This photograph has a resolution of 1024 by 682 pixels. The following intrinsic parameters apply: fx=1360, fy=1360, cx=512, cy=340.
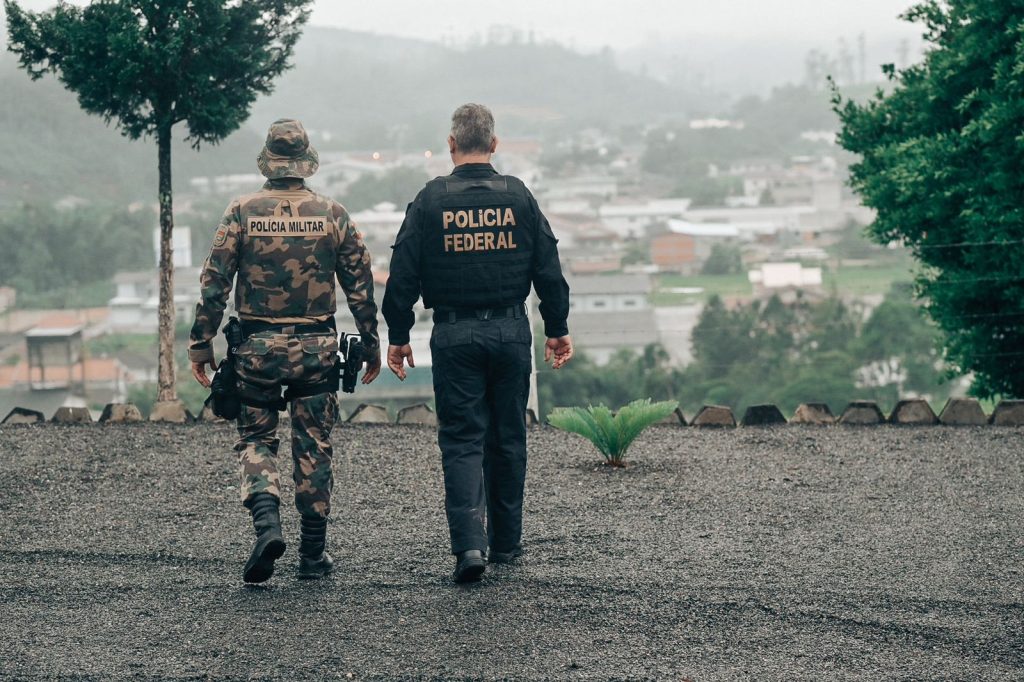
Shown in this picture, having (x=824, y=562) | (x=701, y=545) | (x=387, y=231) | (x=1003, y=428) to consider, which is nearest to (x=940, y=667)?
(x=824, y=562)

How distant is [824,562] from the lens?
5.97 metres

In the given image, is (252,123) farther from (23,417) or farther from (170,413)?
(170,413)

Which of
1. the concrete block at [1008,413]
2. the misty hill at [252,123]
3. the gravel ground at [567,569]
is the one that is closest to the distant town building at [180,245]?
the misty hill at [252,123]

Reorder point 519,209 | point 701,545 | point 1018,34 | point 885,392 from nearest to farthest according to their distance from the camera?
point 519,209 → point 701,545 → point 1018,34 → point 885,392

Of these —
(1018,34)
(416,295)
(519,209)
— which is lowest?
(416,295)

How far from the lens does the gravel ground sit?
4.71 metres

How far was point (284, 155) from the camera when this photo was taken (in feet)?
19.2

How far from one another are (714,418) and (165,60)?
16.7ft

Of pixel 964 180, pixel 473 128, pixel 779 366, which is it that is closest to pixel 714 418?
pixel 964 180

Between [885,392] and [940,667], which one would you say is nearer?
[940,667]

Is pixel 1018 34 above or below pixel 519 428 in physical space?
above

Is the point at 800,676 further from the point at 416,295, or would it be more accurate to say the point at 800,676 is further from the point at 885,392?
the point at 885,392

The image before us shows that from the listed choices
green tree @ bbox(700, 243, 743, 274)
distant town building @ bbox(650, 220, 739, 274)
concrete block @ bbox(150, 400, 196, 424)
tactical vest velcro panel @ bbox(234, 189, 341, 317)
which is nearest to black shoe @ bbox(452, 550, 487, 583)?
tactical vest velcro panel @ bbox(234, 189, 341, 317)

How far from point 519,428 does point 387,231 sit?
286ft
